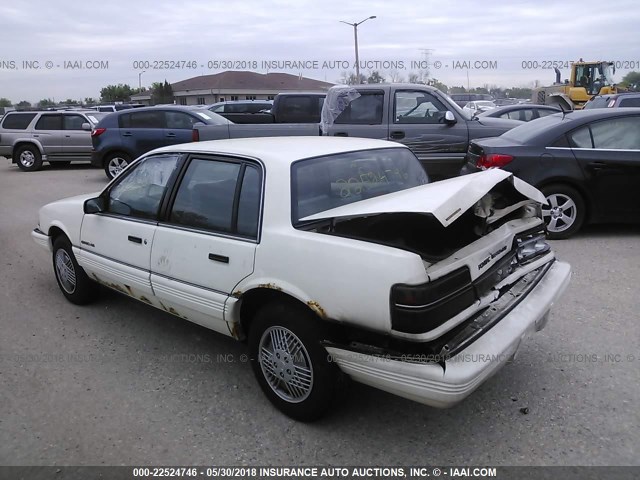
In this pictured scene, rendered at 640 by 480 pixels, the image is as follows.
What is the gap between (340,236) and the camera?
9.37 feet

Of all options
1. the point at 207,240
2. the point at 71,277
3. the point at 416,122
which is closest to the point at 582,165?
the point at 416,122

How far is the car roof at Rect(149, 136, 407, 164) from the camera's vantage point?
3393mm

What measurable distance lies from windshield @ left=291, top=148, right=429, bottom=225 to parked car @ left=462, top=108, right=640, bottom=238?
2999mm

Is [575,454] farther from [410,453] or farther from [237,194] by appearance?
[237,194]

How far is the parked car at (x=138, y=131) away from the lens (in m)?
12.1

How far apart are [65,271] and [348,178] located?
120 inches

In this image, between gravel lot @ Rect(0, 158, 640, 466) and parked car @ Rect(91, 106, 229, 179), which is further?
parked car @ Rect(91, 106, 229, 179)

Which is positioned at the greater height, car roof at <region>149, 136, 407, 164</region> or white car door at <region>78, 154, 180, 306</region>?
car roof at <region>149, 136, 407, 164</region>

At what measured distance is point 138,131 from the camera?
486 inches

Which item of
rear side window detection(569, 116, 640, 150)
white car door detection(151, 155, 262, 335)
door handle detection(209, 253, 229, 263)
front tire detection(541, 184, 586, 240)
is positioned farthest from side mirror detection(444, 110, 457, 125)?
door handle detection(209, 253, 229, 263)

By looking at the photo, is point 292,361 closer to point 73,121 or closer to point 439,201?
point 439,201

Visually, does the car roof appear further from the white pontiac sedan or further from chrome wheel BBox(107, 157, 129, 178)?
chrome wheel BBox(107, 157, 129, 178)

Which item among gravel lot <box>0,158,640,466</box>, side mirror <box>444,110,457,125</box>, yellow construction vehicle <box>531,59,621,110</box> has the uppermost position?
yellow construction vehicle <box>531,59,621,110</box>

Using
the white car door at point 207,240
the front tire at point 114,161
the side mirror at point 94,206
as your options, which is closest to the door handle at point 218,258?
the white car door at point 207,240
